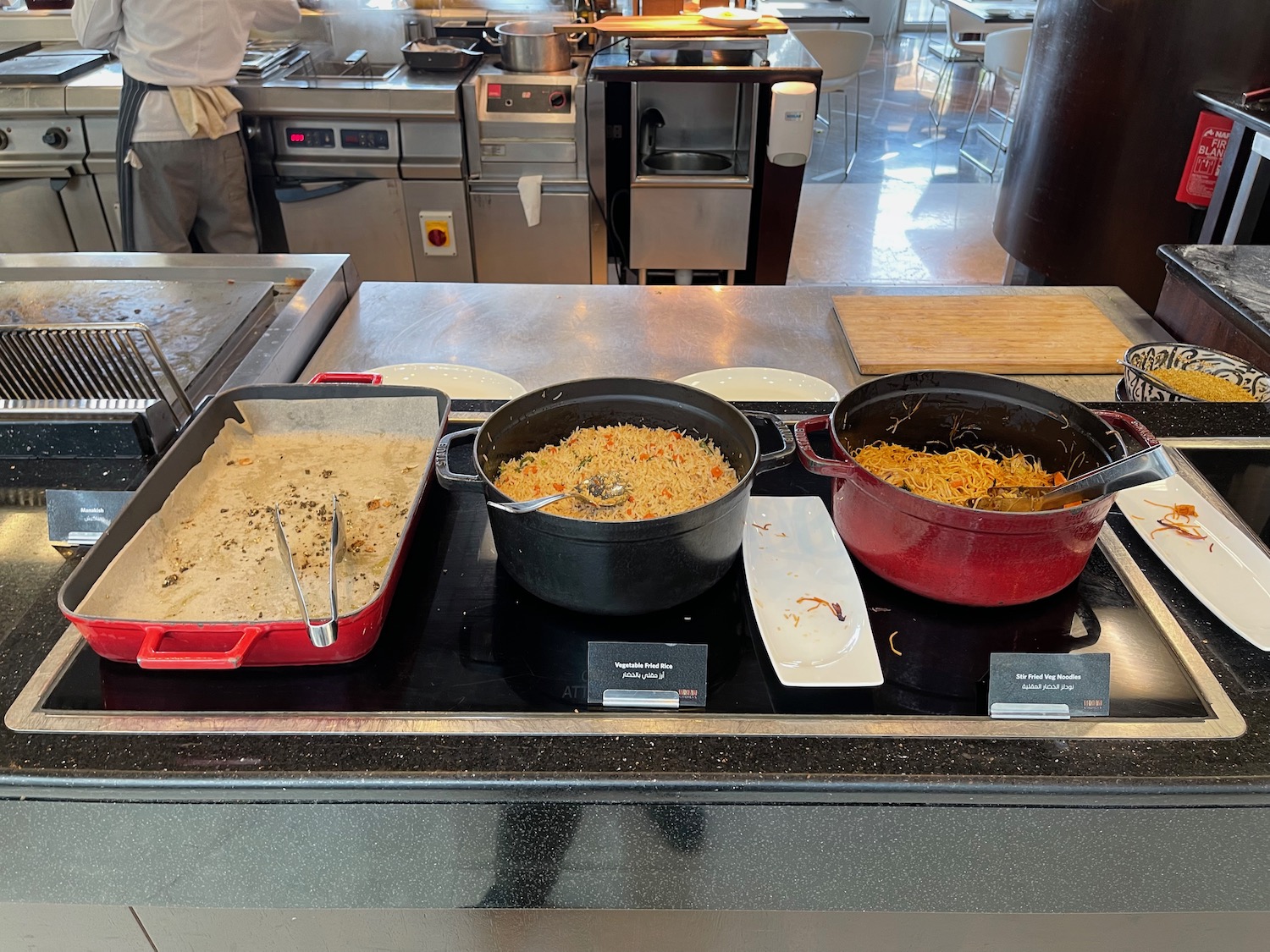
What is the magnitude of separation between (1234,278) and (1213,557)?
94 centimetres

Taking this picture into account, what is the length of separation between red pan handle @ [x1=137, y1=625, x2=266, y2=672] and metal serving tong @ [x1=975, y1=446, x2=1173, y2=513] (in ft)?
2.24

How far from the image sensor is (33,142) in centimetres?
315

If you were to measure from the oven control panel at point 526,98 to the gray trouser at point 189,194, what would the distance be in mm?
938

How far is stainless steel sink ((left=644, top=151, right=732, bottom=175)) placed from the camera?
324 centimetres

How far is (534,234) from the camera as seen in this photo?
3.29m

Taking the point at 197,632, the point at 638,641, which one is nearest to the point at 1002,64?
the point at 638,641

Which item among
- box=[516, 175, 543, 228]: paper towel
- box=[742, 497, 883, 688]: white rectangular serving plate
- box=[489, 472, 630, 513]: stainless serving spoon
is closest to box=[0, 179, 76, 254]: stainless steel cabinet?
box=[516, 175, 543, 228]: paper towel

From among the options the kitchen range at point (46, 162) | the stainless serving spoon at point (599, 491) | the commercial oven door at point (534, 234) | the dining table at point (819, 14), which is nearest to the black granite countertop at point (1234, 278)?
the stainless serving spoon at point (599, 491)

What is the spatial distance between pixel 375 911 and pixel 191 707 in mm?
389

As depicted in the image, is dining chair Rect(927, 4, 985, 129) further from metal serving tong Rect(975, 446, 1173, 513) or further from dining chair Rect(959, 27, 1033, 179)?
metal serving tong Rect(975, 446, 1173, 513)

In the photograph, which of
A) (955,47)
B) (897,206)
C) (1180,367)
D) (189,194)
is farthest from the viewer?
(955,47)

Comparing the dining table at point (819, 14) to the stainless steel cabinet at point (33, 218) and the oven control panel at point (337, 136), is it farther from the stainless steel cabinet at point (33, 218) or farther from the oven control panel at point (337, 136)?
the stainless steel cabinet at point (33, 218)

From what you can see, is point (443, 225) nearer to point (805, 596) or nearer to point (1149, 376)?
point (1149, 376)

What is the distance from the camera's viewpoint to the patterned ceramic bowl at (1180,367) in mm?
1300
